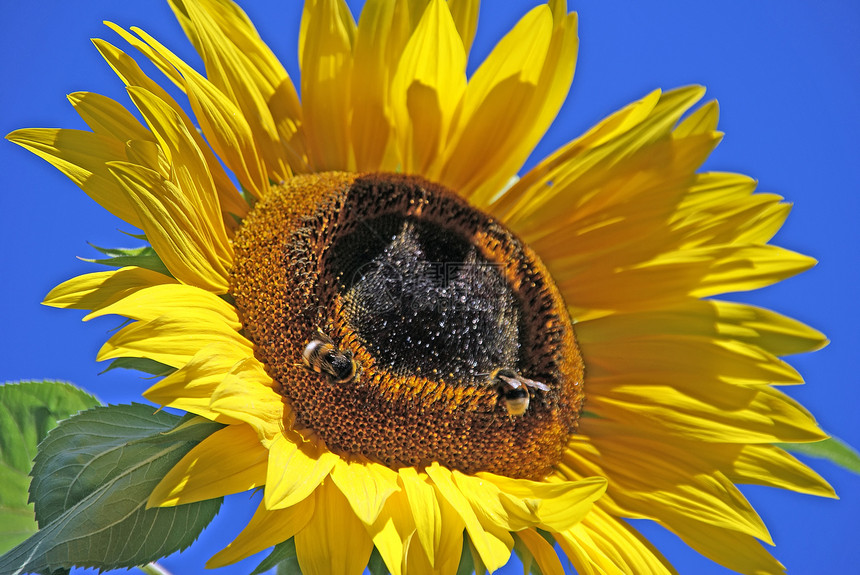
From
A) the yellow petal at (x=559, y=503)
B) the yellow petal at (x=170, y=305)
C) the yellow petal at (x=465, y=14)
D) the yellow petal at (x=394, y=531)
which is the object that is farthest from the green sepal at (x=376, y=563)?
the yellow petal at (x=465, y=14)

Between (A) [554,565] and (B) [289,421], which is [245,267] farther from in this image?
(A) [554,565]

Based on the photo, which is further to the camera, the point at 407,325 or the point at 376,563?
the point at 407,325

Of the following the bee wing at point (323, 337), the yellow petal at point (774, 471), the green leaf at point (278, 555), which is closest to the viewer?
the green leaf at point (278, 555)

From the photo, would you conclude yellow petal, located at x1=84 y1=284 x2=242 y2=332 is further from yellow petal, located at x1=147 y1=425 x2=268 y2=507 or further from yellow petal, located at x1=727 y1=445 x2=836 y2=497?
yellow petal, located at x1=727 y1=445 x2=836 y2=497

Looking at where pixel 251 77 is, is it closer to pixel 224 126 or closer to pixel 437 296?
pixel 224 126

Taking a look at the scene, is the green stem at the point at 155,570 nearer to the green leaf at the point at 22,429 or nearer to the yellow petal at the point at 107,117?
the green leaf at the point at 22,429

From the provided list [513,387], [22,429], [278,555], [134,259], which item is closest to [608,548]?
[513,387]
